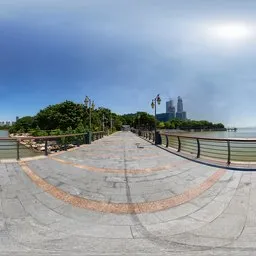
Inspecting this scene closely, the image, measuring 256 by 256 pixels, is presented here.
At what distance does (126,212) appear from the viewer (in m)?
3.88

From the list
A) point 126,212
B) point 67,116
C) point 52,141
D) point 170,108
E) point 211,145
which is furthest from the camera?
point 170,108

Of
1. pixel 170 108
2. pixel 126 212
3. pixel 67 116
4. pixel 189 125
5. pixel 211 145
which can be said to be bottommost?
pixel 126 212

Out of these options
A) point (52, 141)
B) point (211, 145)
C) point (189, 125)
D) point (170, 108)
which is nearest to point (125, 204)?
point (211, 145)

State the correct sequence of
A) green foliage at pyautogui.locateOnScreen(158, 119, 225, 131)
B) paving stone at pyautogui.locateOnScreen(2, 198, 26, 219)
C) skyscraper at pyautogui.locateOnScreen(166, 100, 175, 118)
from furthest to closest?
skyscraper at pyautogui.locateOnScreen(166, 100, 175, 118) → green foliage at pyautogui.locateOnScreen(158, 119, 225, 131) → paving stone at pyautogui.locateOnScreen(2, 198, 26, 219)

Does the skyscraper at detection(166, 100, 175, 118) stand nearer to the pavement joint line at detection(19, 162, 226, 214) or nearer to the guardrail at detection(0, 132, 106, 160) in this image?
the guardrail at detection(0, 132, 106, 160)

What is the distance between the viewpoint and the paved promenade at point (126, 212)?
2.97 metres

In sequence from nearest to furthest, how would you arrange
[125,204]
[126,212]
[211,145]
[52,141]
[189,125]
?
[126,212] < [125,204] < [211,145] < [52,141] < [189,125]

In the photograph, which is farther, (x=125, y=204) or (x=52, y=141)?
(x=52, y=141)

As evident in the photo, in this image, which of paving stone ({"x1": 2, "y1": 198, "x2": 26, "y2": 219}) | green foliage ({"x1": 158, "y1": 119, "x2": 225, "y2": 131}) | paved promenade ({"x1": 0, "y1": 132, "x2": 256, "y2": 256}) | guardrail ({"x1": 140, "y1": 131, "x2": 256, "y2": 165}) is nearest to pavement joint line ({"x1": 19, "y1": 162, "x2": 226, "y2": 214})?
paved promenade ({"x1": 0, "y1": 132, "x2": 256, "y2": 256})

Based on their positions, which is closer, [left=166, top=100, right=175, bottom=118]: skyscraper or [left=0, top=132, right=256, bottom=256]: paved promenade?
[left=0, top=132, right=256, bottom=256]: paved promenade

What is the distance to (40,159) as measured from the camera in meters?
7.29

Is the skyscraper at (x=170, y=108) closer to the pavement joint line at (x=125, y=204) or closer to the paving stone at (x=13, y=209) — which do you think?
the pavement joint line at (x=125, y=204)

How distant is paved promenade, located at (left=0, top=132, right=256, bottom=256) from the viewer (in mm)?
2969

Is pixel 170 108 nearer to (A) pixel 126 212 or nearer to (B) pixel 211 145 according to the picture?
(B) pixel 211 145
